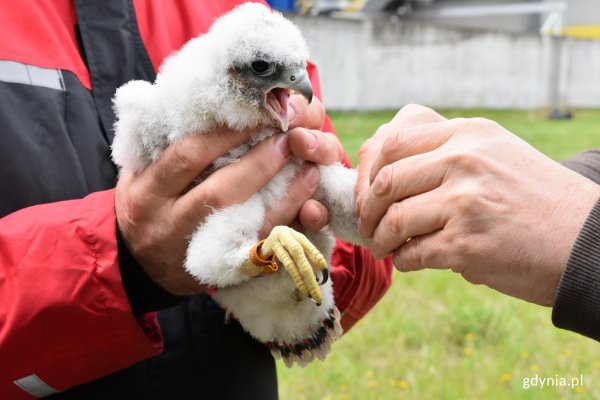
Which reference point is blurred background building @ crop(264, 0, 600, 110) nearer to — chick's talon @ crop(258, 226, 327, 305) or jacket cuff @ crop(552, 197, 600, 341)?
chick's talon @ crop(258, 226, 327, 305)

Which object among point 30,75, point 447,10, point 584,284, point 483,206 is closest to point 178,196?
point 30,75

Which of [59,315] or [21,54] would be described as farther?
[21,54]

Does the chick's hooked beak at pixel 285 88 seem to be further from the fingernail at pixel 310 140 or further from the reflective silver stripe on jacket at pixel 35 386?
the reflective silver stripe on jacket at pixel 35 386

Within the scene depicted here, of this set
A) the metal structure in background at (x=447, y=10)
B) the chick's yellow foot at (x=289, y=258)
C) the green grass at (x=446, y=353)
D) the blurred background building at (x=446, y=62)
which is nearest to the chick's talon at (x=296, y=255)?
the chick's yellow foot at (x=289, y=258)

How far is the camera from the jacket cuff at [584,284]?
123 centimetres

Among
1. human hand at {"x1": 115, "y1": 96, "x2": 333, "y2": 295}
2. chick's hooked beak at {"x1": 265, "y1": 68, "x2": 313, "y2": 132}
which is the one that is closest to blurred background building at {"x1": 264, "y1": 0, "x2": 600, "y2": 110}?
chick's hooked beak at {"x1": 265, "y1": 68, "x2": 313, "y2": 132}

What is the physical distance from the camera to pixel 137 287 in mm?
1492

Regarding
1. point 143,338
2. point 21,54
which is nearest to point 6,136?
point 21,54

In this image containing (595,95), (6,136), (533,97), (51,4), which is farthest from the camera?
(595,95)

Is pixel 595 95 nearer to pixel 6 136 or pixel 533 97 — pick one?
pixel 533 97

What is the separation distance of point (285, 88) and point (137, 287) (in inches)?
22.1

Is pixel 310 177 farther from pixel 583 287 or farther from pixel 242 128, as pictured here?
pixel 583 287

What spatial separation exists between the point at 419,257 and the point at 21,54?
0.99 m

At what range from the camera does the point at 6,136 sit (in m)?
1.47
